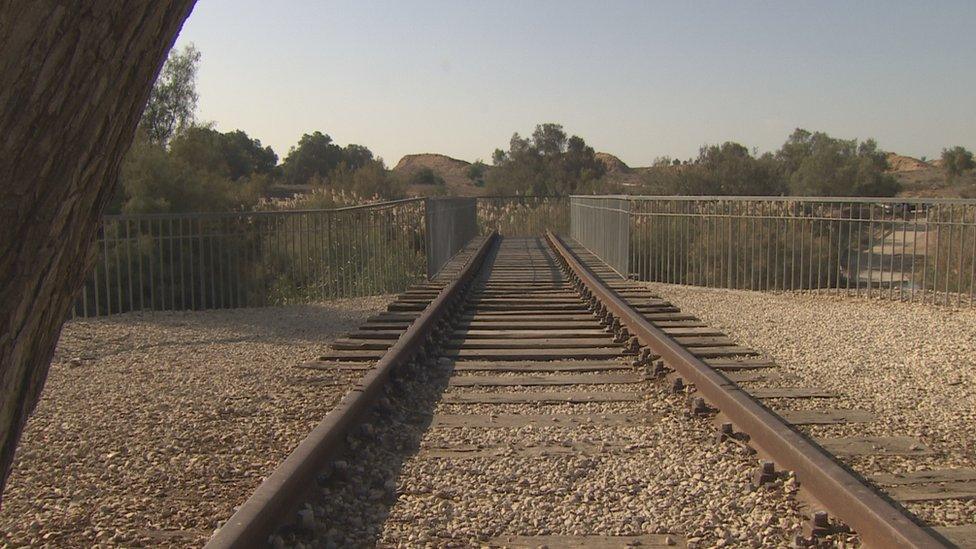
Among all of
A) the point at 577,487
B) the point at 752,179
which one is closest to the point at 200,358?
the point at 577,487

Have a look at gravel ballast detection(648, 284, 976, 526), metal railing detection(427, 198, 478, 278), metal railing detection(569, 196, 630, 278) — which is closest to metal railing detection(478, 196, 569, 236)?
metal railing detection(427, 198, 478, 278)

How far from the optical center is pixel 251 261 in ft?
50.4

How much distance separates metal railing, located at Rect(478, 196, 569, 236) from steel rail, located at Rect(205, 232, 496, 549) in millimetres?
30326

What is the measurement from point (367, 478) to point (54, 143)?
9.50 ft

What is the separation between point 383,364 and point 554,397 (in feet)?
3.79

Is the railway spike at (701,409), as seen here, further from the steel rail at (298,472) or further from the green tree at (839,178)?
the green tree at (839,178)

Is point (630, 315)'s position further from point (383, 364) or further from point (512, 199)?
point (512, 199)

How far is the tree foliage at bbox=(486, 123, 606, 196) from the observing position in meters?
64.6

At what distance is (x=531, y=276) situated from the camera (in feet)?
54.4

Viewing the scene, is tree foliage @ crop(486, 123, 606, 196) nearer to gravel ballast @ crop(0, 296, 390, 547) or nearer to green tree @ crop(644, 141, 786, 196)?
green tree @ crop(644, 141, 786, 196)

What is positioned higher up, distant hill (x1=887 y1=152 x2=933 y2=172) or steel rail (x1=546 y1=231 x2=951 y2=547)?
distant hill (x1=887 y1=152 x2=933 y2=172)

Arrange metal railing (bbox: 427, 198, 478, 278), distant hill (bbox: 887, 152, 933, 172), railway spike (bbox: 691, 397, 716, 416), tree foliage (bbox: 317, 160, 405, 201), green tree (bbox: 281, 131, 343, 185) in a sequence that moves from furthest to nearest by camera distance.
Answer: distant hill (bbox: 887, 152, 933, 172), green tree (bbox: 281, 131, 343, 185), tree foliage (bbox: 317, 160, 405, 201), metal railing (bbox: 427, 198, 478, 278), railway spike (bbox: 691, 397, 716, 416)

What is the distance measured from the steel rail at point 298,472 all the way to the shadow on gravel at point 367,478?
0.21 feet

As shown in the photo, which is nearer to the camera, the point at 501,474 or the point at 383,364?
the point at 501,474
